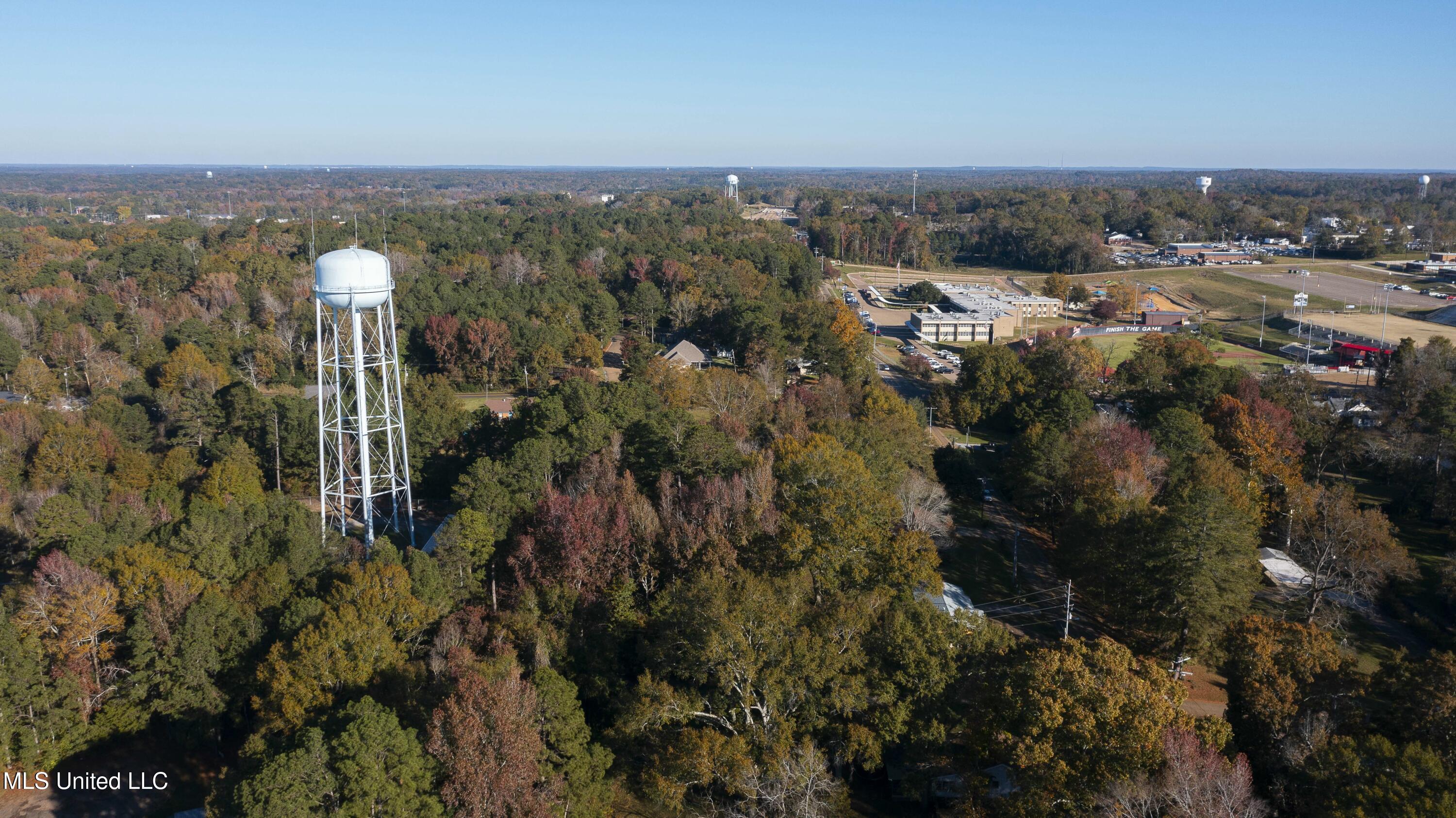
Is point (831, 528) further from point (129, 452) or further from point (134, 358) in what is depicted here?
point (134, 358)

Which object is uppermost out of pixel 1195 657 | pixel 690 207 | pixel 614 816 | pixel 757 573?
pixel 690 207

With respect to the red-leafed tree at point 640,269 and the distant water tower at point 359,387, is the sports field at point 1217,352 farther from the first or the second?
the distant water tower at point 359,387

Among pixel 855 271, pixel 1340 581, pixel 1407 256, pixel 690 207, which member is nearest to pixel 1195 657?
pixel 1340 581

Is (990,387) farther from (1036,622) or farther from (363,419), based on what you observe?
(363,419)

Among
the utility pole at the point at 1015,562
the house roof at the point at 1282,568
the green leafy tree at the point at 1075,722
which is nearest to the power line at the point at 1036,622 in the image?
the utility pole at the point at 1015,562

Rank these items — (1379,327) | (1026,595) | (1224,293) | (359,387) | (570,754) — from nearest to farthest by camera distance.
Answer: (570,754) → (359,387) → (1026,595) → (1379,327) → (1224,293)

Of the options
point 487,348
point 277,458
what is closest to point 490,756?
point 277,458
